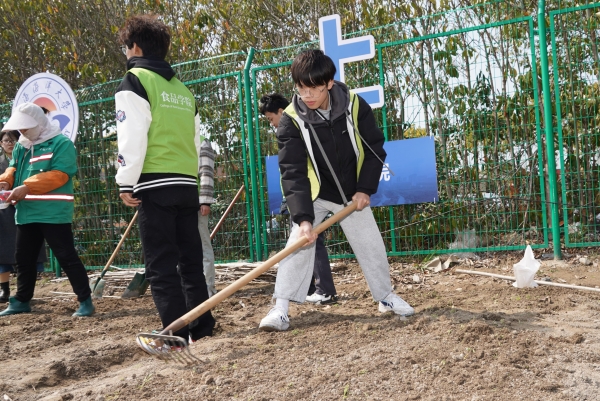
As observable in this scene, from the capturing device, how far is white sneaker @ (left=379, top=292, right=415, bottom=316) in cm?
373

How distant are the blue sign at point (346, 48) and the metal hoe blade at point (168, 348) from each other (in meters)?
3.30

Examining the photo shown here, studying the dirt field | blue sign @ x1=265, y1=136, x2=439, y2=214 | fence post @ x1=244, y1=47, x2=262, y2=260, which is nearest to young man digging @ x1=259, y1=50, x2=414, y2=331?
the dirt field

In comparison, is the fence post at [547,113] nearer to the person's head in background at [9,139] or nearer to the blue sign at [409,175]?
the blue sign at [409,175]

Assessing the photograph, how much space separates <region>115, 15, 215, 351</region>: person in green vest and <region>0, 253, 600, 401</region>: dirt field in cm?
36

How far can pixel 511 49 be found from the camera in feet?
18.6

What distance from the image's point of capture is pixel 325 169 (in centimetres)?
371

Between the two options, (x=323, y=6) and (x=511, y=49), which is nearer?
(x=511, y=49)

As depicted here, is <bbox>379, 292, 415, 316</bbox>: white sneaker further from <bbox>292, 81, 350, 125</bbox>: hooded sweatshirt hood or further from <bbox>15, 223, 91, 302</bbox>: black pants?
<bbox>15, 223, 91, 302</bbox>: black pants

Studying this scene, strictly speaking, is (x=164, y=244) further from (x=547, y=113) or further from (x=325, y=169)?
(x=547, y=113)

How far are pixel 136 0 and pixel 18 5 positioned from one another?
74.2 inches

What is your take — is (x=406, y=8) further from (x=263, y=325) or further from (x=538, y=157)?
(x=263, y=325)

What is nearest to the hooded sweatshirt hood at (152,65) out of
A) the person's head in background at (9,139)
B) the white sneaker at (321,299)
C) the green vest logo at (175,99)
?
the green vest logo at (175,99)

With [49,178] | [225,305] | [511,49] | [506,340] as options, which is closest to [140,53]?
[49,178]

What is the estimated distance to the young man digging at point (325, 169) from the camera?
139 inches
